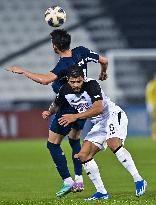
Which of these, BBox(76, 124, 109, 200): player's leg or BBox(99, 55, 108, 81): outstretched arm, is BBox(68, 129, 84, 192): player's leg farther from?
BBox(76, 124, 109, 200): player's leg

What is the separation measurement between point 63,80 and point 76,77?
2.66ft

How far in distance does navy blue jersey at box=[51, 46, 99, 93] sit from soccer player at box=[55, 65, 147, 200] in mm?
165

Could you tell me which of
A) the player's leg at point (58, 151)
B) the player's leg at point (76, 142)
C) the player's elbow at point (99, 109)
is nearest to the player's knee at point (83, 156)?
the player's elbow at point (99, 109)

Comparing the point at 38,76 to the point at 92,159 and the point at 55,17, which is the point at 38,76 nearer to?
the point at 92,159

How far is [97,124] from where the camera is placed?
8.47m

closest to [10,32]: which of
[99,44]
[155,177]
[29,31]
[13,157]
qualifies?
[29,31]

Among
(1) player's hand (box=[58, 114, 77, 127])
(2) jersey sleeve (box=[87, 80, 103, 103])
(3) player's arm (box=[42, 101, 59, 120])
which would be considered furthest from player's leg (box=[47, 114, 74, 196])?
(1) player's hand (box=[58, 114, 77, 127])

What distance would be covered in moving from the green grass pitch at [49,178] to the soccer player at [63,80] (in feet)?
0.77

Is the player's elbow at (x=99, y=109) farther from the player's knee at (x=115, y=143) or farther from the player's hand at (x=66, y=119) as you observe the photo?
the player's knee at (x=115, y=143)

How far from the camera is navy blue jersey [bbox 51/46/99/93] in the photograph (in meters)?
8.52

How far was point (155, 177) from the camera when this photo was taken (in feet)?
36.1

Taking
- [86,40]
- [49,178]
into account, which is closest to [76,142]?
[49,178]

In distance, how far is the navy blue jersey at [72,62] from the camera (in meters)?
8.52

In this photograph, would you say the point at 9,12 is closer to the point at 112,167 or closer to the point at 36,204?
the point at 112,167
